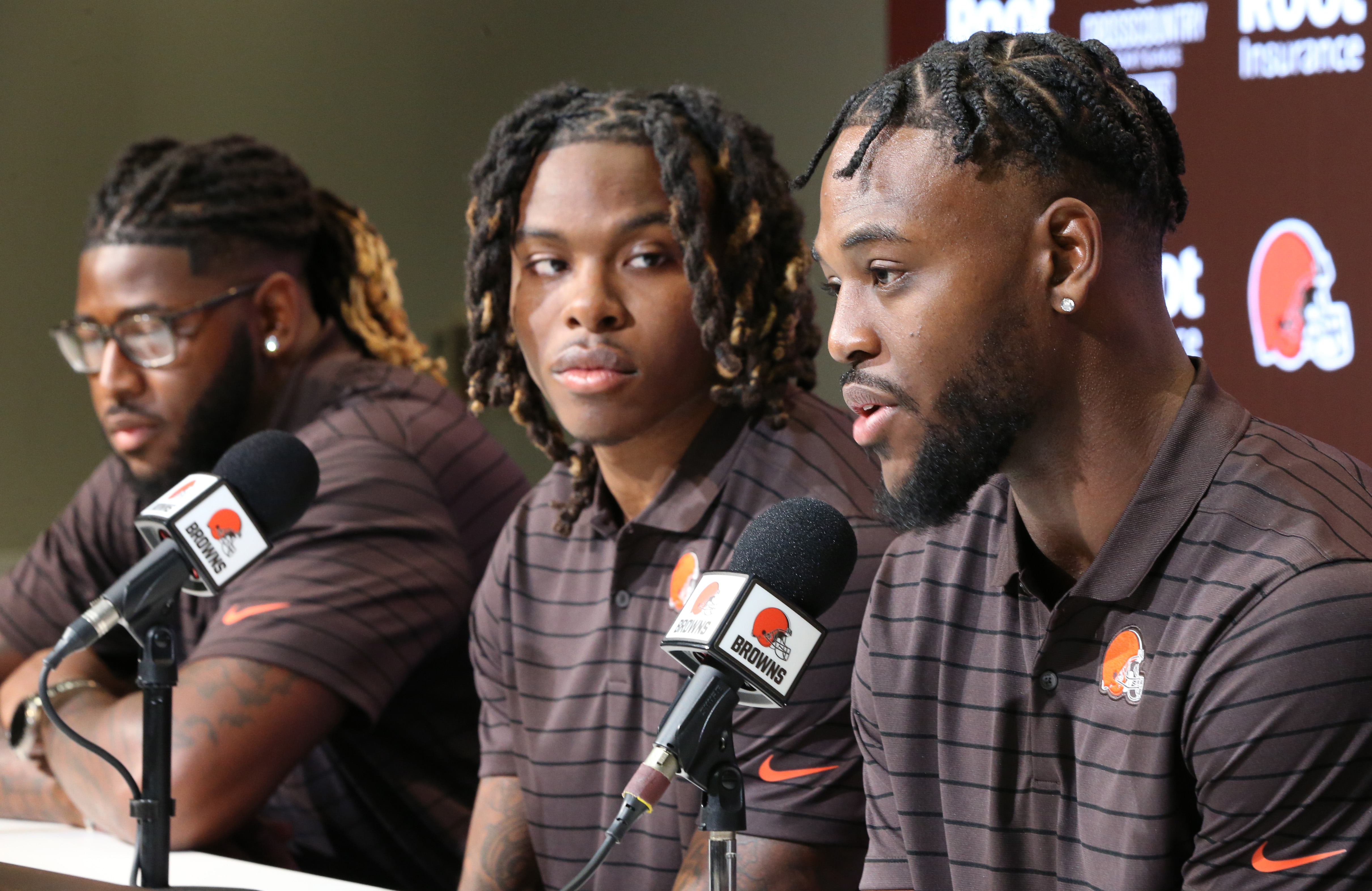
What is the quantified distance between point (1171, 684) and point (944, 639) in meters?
0.29

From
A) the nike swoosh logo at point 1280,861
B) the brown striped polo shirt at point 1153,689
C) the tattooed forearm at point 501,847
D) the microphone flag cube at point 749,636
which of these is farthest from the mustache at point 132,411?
the nike swoosh logo at point 1280,861

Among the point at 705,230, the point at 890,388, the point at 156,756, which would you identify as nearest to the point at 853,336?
the point at 890,388

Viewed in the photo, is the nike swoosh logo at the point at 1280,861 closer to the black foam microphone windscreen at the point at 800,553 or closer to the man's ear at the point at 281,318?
the black foam microphone windscreen at the point at 800,553

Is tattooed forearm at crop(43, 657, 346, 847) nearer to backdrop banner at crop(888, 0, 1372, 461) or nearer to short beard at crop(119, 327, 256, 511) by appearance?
short beard at crop(119, 327, 256, 511)

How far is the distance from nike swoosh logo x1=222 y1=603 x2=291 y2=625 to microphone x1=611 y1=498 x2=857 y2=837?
1.14 meters

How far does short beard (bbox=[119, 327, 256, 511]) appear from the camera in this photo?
8.50 feet

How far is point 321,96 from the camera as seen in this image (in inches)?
162

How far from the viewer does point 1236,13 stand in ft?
8.55

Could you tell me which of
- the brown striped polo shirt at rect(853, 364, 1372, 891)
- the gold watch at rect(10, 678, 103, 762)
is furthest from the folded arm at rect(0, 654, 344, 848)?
the brown striped polo shirt at rect(853, 364, 1372, 891)

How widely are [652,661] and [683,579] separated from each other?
0.39ft

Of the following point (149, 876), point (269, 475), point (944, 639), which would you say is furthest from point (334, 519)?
point (944, 639)

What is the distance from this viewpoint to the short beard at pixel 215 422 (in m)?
2.59

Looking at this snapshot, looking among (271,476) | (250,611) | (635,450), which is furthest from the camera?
(250,611)

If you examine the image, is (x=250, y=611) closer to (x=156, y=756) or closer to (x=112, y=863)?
(x=112, y=863)
